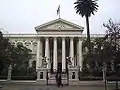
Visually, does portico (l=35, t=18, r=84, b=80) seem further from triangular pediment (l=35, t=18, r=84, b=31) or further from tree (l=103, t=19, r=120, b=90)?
tree (l=103, t=19, r=120, b=90)

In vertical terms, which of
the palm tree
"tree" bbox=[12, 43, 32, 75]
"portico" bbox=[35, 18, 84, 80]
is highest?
the palm tree

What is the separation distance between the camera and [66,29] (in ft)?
211

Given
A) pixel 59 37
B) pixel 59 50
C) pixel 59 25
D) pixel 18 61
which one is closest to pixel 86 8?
pixel 59 25

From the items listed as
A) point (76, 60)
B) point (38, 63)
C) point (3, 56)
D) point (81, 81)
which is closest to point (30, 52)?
point (38, 63)

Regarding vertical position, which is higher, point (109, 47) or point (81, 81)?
point (109, 47)

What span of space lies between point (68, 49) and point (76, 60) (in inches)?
175

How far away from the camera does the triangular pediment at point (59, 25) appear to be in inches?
2522

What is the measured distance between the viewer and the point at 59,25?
64.6 metres

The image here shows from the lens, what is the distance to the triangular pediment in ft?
210

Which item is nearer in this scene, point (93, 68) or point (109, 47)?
point (109, 47)

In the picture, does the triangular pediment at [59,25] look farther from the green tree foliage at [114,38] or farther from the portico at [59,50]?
the green tree foliage at [114,38]

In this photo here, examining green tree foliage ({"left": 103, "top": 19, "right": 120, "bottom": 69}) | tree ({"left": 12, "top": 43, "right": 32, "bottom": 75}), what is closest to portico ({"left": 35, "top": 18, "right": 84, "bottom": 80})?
tree ({"left": 12, "top": 43, "right": 32, "bottom": 75})

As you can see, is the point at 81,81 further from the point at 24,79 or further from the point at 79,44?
the point at 79,44

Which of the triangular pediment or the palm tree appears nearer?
the palm tree
